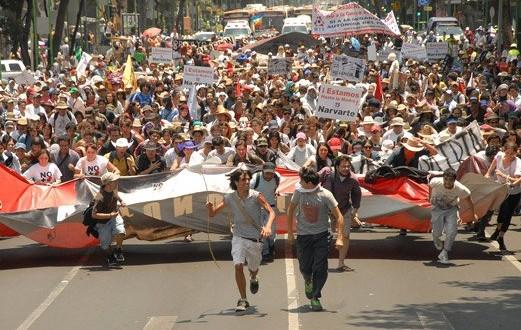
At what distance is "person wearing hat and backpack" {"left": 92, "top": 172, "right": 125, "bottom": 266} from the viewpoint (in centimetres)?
1559

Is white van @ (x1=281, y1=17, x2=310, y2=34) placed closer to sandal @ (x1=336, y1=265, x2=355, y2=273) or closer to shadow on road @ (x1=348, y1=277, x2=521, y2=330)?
sandal @ (x1=336, y1=265, x2=355, y2=273)

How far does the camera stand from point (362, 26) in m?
33.6

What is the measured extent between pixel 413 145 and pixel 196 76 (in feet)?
35.2

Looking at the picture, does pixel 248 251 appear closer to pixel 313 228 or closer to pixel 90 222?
→ pixel 313 228

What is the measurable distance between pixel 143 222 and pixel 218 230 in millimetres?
927

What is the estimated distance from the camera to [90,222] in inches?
617

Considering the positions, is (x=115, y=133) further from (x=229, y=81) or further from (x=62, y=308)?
(x=229, y=81)

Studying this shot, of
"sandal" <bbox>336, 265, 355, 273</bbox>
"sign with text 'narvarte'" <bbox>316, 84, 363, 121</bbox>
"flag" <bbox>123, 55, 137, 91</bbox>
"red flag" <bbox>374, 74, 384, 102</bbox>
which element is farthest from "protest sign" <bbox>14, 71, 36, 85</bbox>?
"sandal" <bbox>336, 265, 355, 273</bbox>

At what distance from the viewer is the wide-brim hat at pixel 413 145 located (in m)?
17.8

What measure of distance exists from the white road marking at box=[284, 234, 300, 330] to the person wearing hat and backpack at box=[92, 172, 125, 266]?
2.04 metres

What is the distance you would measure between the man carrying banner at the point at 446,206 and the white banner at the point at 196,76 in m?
12.7

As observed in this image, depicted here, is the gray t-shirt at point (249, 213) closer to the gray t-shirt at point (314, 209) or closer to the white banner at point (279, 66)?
the gray t-shirt at point (314, 209)

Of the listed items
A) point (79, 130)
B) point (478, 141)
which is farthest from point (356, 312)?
point (79, 130)

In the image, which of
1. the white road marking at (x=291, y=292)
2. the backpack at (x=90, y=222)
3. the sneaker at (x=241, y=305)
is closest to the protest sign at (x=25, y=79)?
the white road marking at (x=291, y=292)
